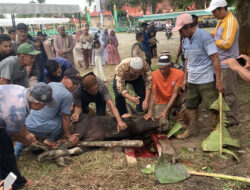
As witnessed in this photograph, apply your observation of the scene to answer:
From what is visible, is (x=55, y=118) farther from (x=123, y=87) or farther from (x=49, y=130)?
(x=123, y=87)

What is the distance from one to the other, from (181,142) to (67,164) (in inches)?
72.7

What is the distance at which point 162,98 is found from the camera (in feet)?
16.7

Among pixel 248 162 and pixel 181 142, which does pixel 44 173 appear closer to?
pixel 181 142

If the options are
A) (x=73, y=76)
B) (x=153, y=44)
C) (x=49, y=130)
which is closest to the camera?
(x=49, y=130)

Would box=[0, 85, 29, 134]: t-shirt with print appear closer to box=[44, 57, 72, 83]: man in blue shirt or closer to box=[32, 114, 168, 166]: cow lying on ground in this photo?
box=[32, 114, 168, 166]: cow lying on ground

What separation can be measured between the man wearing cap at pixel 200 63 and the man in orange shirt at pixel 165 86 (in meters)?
0.44

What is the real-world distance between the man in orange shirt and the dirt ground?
0.70 meters

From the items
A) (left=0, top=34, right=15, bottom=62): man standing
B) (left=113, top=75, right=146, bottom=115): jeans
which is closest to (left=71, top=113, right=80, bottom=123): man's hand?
(left=113, top=75, right=146, bottom=115): jeans

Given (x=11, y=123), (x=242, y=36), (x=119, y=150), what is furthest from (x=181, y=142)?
(x=242, y=36)

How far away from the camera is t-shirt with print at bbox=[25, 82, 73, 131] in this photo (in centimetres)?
382

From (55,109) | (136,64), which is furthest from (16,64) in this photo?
(136,64)

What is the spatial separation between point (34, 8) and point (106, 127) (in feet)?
22.5

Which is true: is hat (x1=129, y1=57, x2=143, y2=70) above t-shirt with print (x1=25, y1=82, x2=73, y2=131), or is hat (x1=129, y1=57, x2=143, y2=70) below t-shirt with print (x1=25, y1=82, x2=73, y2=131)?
above

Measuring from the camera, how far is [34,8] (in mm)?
9461
